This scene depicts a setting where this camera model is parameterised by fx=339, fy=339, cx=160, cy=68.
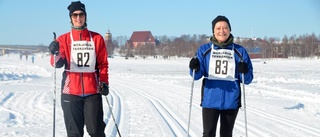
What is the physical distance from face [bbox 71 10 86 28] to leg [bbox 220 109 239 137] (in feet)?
6.86

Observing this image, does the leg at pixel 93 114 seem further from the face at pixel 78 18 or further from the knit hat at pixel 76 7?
the knit hat at pixel 76 7

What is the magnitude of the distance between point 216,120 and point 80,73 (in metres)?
1.79

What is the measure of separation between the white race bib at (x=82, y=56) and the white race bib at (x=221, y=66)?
1476 mm

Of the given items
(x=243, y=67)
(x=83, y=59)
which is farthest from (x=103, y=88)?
(x=243, y=67)

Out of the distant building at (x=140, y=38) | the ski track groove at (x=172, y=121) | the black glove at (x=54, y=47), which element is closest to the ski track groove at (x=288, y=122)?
the ski track groove at (x=172, y=121)

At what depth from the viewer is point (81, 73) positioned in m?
4.21

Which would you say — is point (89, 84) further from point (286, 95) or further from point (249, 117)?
point (286, 95)

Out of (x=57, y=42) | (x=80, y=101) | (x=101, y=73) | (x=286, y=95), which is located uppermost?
(x=57, y=42)

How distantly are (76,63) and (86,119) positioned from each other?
2.38 ft

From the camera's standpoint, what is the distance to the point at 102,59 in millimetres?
4328

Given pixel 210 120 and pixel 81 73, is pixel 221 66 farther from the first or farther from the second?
pixel 81 73

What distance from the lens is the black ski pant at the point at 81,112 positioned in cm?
422

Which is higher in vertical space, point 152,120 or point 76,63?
point 76,63

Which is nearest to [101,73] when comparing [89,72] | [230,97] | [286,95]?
[89,72]
